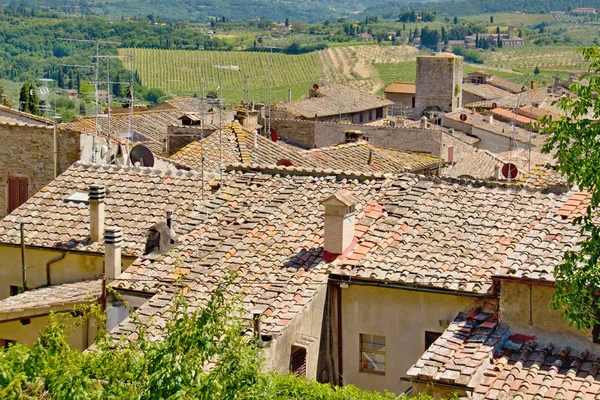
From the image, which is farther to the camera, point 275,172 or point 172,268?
point 275,172

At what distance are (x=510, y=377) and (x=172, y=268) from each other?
607 centimetres

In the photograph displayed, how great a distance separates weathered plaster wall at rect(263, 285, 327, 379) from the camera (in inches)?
581

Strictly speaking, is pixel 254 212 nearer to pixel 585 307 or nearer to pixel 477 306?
pixel 477 306

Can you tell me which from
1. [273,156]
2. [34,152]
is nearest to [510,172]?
[273,156]

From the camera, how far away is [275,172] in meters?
20.2

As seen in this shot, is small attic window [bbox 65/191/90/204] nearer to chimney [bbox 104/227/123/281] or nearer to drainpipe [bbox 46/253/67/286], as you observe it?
drainpipe [bbox 46/253/67/286]

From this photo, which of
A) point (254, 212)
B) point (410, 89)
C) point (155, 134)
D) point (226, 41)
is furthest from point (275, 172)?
point (226, 41)

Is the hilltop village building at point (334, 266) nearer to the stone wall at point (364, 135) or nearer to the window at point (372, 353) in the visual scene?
the window at point (372, 353)

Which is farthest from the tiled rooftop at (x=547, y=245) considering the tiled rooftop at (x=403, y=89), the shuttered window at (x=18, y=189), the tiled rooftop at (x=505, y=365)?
the tiled rooftop at (x=403, y=89)

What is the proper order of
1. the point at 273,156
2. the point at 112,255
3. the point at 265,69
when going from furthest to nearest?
the point at 265,69 < the point at 273,156 < the point at 112,255

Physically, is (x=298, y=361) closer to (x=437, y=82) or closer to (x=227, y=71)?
(x=437, y=82)

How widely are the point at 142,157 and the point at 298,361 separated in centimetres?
1065

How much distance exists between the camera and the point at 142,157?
2509 centimetres

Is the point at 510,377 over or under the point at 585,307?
under
